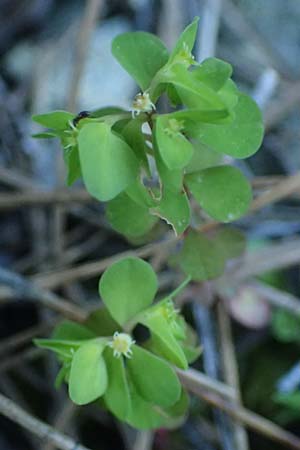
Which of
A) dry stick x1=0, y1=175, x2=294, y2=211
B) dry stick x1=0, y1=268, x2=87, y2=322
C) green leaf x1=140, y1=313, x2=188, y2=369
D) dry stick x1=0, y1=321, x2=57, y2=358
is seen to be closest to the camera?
green leaf x1=140, y1=313, x2=188, y2=369

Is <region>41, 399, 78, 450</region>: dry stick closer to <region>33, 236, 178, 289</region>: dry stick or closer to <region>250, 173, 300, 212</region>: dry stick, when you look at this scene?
<region>33, 236, 178, 289</region>: dry stick

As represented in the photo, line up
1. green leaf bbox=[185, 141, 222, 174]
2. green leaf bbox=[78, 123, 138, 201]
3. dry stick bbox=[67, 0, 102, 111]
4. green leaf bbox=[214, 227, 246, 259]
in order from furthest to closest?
dry stick bbox=[67, 0, 102, 111] < green leaf bbox=[214, 227, 246, 259] < green leaf bbox=[185, 141, 222, 174] < green leaf bbox=[78, 123, 138, 201]

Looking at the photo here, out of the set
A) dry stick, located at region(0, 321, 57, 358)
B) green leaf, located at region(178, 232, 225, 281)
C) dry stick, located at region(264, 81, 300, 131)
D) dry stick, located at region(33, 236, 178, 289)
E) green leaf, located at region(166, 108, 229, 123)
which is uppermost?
green leaf, located at region(166, 108, 229, 123)

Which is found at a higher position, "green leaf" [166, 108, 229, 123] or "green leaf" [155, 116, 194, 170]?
"green leaf" [166, 108, 229, 123]

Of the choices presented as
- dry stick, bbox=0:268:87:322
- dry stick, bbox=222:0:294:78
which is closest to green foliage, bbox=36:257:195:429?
dry stick, bbox=0:268:87:322

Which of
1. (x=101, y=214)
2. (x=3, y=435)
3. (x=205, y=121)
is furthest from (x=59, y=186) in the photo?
(x=205, y=121)
